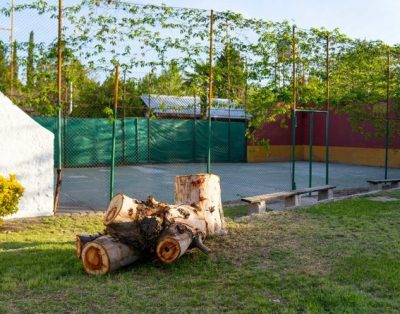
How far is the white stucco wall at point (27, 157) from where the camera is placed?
7.93 m

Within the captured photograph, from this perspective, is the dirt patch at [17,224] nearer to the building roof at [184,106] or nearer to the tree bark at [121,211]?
the tree bark at [121,211]

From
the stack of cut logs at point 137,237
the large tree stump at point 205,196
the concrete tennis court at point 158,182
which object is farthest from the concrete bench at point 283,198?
the stack of cut logs at point 137,237

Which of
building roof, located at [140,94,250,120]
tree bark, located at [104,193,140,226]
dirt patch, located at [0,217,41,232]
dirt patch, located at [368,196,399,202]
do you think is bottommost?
dirt patch, located at [0,217,41,232]

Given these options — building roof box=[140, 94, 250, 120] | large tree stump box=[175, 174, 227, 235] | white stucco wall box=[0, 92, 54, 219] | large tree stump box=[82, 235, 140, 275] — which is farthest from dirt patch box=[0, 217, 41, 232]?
building roof box=[140, 94, 250, 120]

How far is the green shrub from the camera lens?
278 inches

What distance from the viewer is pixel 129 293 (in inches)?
162

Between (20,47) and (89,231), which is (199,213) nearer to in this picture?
(89,231)

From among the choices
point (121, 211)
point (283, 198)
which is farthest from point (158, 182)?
point (121, 211)

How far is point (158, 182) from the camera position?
14188 millimetres

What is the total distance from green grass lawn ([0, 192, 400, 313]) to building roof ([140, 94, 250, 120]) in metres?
4.61

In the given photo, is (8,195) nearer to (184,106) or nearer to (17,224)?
(17,224)

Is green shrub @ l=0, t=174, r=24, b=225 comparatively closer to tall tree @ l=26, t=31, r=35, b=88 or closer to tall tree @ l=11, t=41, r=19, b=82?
tall tree @ l=26, t=31, r=35, b=88

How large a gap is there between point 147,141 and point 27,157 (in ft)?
42.0

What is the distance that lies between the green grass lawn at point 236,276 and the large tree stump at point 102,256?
0.32 feet
